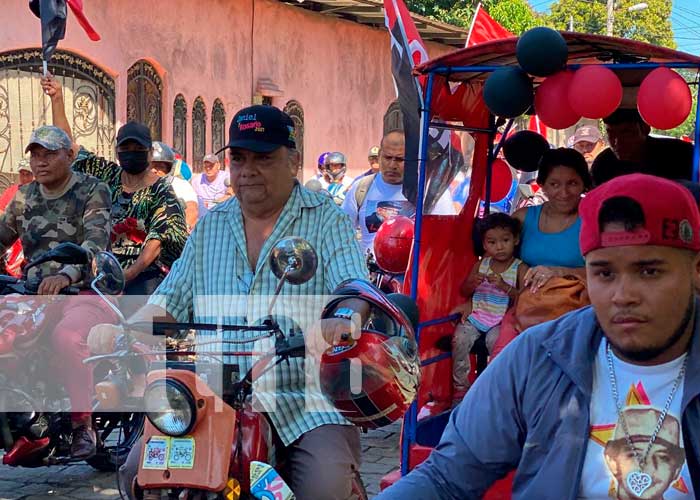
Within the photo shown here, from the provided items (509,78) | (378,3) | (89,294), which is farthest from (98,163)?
(378,3)

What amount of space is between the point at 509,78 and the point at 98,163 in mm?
3146

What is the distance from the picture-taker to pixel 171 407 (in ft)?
10.2

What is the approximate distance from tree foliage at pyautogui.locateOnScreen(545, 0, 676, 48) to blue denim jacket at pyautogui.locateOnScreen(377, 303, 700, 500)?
48.0 metres

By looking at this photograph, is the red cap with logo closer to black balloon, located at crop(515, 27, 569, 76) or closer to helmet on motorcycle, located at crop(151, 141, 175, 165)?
black balloon, located at crop(515, 27, 569, 76)

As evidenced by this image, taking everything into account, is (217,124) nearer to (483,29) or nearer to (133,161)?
(483,29)

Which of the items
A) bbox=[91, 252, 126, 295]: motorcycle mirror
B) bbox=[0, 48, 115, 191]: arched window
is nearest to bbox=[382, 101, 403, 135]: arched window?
bbox=[0, 48, 115, 191]: arched window

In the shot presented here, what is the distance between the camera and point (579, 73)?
17.2 ft

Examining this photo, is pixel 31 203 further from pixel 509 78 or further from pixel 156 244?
pixel 509 78

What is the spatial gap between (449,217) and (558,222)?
2.10 feet

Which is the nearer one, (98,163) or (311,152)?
(98,163)

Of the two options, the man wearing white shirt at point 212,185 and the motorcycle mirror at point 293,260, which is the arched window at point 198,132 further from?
the motorcycle mirror at point 293,260

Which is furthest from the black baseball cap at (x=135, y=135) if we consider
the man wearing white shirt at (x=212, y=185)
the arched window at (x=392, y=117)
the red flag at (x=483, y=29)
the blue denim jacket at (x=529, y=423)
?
the arched window at (x=392, y=117)

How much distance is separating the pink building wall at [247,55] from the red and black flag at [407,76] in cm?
769

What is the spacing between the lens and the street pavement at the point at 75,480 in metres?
6.19
